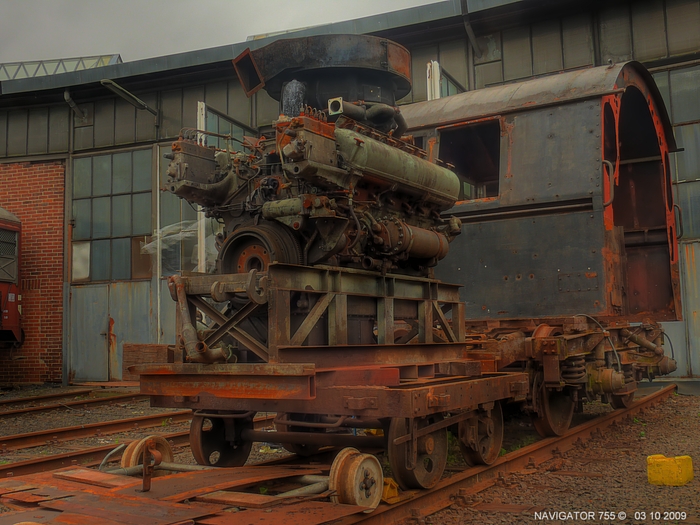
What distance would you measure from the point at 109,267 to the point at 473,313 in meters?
12.3

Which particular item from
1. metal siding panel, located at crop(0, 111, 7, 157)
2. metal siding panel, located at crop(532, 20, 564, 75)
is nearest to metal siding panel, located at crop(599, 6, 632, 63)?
metal siding panel, located at crop(532, 20, 564, 75)

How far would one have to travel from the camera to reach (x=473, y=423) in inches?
221

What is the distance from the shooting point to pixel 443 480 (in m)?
5.16

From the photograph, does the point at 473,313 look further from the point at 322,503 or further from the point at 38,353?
the point at 38,353

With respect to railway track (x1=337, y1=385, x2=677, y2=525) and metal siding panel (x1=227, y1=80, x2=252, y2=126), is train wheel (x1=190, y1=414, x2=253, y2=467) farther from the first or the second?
metal siding panel (x1=227, y1=80, x2=252, y2=126)

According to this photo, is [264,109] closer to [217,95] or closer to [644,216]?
[217,95]

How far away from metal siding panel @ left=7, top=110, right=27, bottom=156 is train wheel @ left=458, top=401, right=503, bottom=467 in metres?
16.8

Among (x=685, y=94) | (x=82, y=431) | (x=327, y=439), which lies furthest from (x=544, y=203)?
(x=685, y=94)

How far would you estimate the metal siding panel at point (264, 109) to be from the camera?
56.6ft

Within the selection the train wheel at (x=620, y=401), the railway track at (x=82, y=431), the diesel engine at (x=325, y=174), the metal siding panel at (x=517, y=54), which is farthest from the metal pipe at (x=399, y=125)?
the metal siding panel at (x=517, y=54)

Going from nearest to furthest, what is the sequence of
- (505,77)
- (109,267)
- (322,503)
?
(322,503) < (505,77) < (109,267)

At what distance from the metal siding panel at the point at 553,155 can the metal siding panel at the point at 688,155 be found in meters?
6.78

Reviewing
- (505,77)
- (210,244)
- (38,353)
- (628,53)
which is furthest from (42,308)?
(628,53)

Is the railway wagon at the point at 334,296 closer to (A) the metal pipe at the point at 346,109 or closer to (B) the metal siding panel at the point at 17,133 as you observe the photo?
(A) the metal pipe at the point at 346,109
